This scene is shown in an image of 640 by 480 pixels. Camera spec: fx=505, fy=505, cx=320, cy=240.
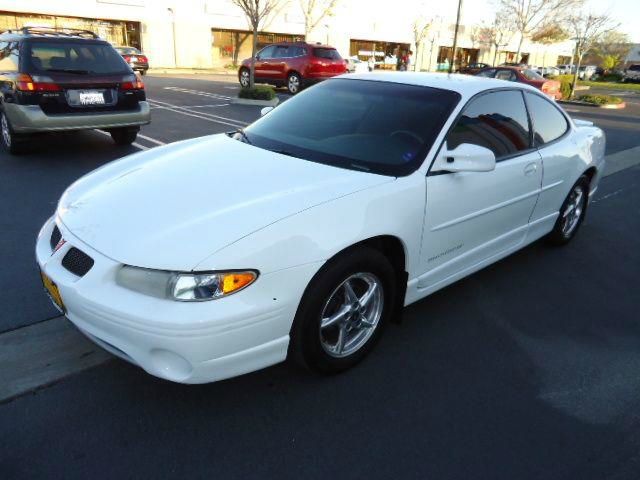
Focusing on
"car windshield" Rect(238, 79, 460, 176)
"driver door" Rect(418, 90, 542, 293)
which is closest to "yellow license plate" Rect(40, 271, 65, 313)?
"car windshield" Rect(238, 79, 460, 176)

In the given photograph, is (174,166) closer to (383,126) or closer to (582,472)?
(383,126)

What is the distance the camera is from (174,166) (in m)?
2.96

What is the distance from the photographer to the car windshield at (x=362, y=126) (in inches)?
116

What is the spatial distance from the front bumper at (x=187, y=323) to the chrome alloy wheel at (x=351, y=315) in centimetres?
35

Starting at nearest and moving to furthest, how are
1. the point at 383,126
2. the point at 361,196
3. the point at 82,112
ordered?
the point at 361,196 < the point at 383,126 < the point at 82,112

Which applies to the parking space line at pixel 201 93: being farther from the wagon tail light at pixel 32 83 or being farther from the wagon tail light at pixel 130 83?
the wagon tail light at pixel 32 83

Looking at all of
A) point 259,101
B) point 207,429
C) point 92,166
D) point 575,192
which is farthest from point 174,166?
point 259,101

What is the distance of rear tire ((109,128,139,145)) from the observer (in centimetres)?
765

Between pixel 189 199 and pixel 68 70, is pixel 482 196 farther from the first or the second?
pixel 68 70

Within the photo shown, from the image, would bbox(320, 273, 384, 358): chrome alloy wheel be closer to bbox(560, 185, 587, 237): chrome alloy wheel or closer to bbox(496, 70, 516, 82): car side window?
bbox(560, 185, 587, 237): chrome alloy wheel

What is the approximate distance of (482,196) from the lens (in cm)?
324

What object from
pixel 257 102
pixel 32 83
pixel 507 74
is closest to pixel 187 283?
pixel 32 83

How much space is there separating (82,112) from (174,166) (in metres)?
4.34

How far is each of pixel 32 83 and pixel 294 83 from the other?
1196 cm
